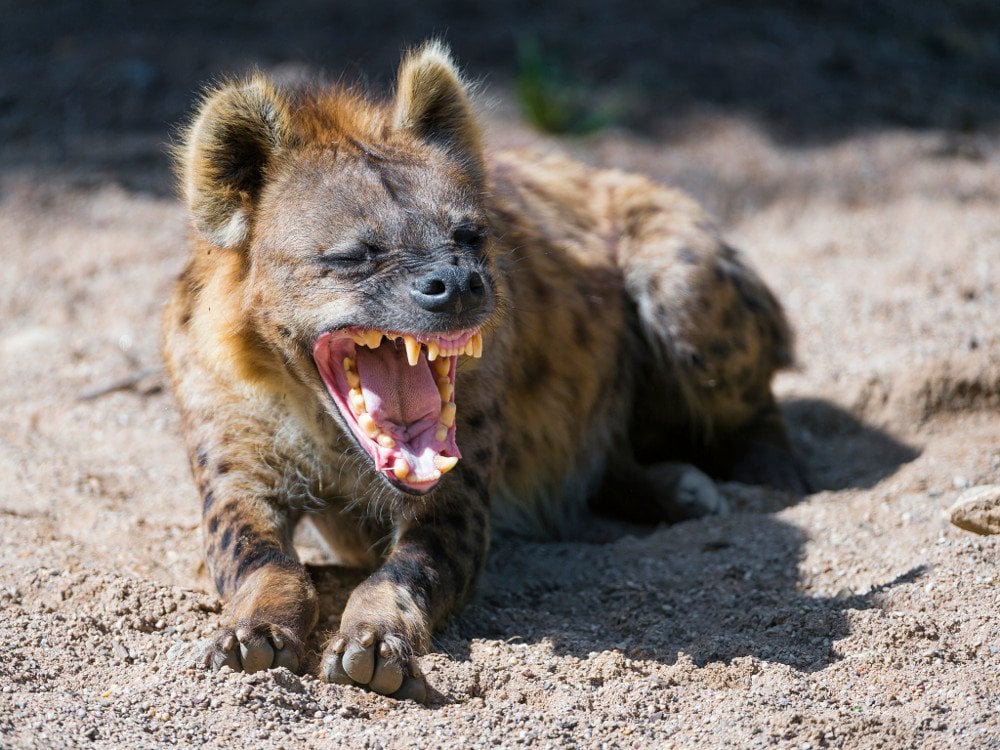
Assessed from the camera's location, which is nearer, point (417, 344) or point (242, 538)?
point (417, 344)

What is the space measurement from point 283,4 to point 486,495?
631cm

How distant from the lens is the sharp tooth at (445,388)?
3.65 meters

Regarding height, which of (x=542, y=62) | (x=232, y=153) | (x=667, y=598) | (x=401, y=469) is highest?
(x=232, y=153)

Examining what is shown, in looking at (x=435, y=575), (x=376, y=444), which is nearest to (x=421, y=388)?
(x=376, y=444)

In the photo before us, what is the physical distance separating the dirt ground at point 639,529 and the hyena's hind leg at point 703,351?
1.13ft

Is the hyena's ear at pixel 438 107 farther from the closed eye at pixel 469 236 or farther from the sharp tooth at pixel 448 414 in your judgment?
the sharp tooth at pixel 448 414

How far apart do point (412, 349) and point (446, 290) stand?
217 mm

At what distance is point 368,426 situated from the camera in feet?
11.6

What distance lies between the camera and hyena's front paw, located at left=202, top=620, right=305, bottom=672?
10.5ft

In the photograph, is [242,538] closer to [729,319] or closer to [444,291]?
[444,291]

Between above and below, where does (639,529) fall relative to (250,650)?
below

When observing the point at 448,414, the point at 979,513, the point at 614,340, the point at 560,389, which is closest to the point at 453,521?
the point at 448,414

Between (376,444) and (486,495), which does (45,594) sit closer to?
(376,444)

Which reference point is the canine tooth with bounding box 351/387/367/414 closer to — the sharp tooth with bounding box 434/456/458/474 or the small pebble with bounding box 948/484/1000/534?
the sharp tooth with bounding box 434/456/458/474
